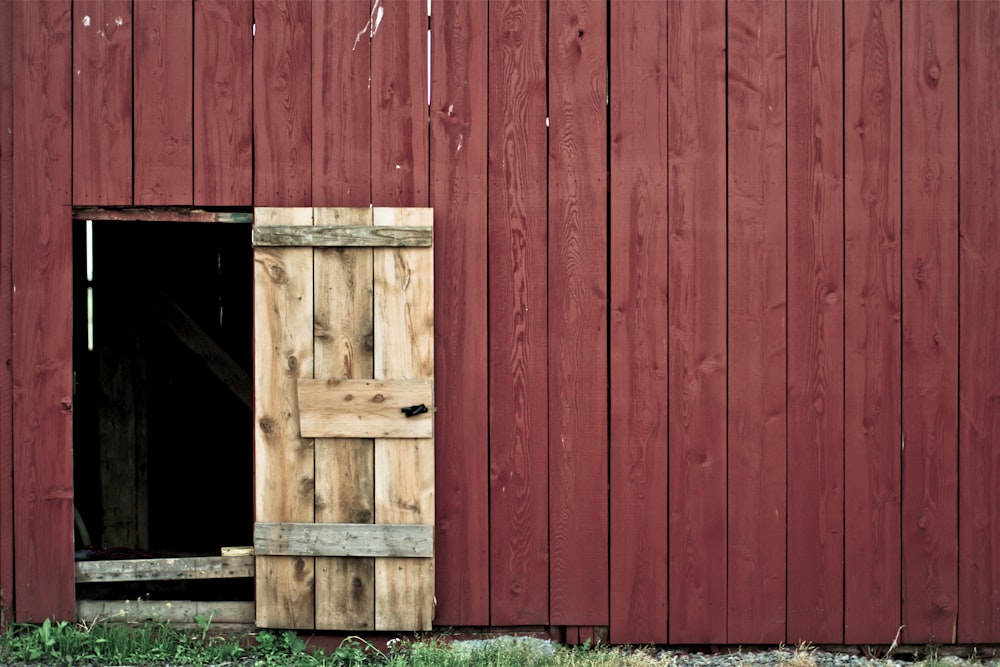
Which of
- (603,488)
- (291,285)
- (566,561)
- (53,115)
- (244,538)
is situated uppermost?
(53,115)

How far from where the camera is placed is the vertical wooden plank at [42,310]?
4500 millimetres

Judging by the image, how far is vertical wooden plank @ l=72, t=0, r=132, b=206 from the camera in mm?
4504

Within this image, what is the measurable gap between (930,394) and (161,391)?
5953 mm

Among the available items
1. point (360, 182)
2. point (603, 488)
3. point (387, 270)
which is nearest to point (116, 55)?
point (360, 182)

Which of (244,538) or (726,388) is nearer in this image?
(726,388)

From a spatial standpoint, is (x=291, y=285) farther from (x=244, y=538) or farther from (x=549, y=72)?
(x=244, y=538)

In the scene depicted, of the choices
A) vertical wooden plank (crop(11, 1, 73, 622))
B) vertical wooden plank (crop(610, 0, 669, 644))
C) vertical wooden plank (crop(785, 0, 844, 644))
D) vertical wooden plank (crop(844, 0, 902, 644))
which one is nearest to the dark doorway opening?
vertical wooden plank (crop(11, 1, 73, 622))

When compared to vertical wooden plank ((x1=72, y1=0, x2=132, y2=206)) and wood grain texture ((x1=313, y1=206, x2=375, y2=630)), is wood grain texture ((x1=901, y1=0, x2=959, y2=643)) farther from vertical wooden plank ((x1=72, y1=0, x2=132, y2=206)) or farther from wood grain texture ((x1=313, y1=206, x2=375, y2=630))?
vertical wooden plank ((x1=72, y1=0, x2=132, y2=206))

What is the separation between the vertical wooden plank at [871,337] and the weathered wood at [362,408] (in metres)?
2.13

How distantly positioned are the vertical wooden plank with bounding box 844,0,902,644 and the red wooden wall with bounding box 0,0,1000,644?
1 cm

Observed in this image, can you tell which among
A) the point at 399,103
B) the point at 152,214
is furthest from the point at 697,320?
the point at 152,214

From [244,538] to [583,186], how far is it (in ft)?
14.6

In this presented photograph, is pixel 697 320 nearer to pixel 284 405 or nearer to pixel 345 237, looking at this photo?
pixel 345 237

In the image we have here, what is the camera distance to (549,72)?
4.54 meters
